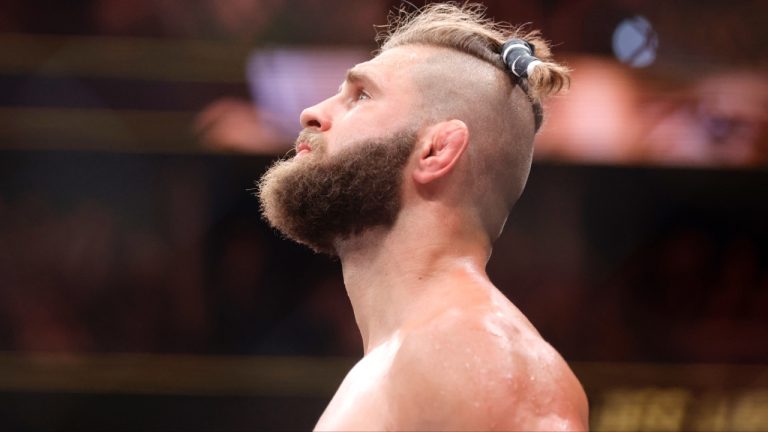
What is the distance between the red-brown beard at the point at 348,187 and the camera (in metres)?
1.57

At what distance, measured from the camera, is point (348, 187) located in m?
1.57

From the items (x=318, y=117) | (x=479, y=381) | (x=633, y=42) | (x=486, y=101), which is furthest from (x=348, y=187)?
(x=633, y=42)

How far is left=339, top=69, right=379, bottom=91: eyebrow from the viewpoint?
1644 mm

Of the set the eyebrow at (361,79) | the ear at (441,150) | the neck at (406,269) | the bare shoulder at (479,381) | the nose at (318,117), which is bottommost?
the bare shoulder at (479,381)

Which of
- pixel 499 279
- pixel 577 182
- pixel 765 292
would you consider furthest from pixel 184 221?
pixel 765 292

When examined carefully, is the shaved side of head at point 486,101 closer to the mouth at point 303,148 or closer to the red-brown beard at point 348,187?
the red-brown beard at point 348,187

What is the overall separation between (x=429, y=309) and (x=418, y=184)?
213 millimetres

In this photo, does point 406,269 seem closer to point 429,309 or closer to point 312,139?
point 429,309

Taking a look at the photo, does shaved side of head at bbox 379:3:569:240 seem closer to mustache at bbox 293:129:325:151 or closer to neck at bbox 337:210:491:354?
neck at bbox 337:210:491:354

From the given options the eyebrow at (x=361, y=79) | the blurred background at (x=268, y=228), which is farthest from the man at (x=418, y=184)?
the blurred background at (x=268, y=228)

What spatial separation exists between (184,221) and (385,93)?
2.26 meters

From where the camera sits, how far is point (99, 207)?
3742 mm

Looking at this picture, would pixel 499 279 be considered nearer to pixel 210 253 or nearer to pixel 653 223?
pixel 653 223

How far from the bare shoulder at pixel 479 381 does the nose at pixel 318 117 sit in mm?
431
